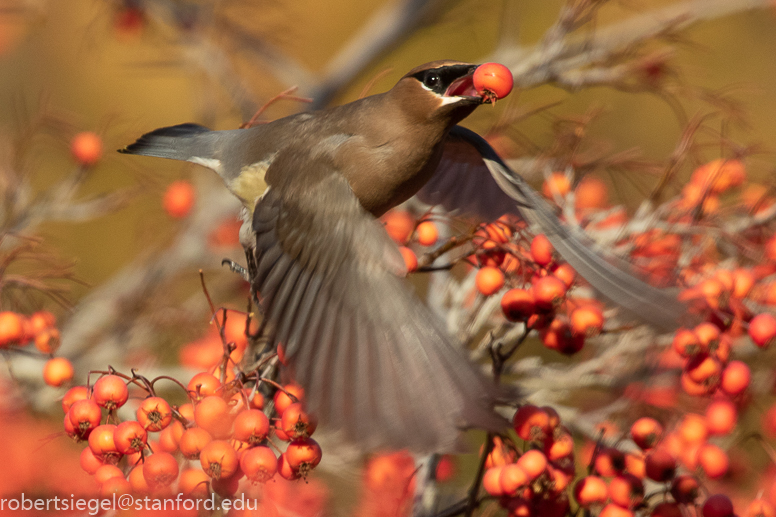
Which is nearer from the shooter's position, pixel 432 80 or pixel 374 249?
pixel 374 249

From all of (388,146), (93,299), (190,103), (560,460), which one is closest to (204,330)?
(93,299)

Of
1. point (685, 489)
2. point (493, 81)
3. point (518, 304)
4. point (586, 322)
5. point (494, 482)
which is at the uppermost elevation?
point (493, 81)

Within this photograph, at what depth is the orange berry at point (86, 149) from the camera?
8.71 feet

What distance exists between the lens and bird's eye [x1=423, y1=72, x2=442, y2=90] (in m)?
2.06

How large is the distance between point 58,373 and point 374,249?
30.3 inches

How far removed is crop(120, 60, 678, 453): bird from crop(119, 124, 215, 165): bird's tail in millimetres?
69

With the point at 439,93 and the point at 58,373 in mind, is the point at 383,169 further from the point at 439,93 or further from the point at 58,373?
the point at 58,373

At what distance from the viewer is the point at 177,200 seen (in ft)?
9.70

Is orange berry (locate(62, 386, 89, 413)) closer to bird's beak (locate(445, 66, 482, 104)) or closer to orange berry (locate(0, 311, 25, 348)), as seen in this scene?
orange berry (locate(0, 311, 25, 348))

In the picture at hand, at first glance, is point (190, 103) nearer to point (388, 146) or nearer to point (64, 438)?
point (64, 438)

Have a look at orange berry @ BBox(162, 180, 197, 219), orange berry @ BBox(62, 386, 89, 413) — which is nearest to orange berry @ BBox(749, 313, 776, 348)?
orange berry @ BBox(62, 386, 89, 413)

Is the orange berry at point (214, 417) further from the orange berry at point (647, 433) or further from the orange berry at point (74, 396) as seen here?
the orange berry at point (647, 433)

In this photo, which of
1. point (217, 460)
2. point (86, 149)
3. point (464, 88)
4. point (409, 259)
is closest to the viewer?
point (217, 460)

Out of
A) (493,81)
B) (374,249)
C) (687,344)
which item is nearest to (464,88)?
(493,81)
